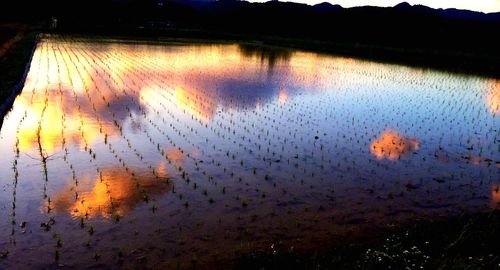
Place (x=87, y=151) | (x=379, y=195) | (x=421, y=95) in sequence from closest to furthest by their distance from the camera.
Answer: (x=379, y=195) < (x=87, y=151) < (x=421, y=95)

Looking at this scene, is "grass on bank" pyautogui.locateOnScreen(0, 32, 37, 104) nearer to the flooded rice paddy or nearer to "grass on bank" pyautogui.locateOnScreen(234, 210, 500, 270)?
the flooded rice paddy

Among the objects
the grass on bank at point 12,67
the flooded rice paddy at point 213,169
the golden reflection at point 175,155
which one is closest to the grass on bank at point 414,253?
the flooded rice paddy at point 213,169

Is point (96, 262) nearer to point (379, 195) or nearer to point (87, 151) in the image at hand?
point (87, 151)

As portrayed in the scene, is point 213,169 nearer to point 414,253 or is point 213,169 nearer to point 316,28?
point 414,253

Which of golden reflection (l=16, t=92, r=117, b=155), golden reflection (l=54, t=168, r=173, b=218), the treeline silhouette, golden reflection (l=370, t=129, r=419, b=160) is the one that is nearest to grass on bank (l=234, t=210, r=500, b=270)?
golden reflection (l=54, t=168, r=173, b=218)

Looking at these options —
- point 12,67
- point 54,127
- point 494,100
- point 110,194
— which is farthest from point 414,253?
point 12,67

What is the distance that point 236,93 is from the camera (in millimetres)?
19938

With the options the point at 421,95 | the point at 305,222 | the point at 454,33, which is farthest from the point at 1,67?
the point at 454,33

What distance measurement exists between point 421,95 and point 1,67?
22.0m

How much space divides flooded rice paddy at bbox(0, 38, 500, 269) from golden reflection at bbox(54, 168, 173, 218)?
0.11ft

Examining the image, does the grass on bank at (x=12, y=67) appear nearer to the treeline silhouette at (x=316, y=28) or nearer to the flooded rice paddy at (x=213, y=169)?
the flooded rice paddy at (x=213, y=169)

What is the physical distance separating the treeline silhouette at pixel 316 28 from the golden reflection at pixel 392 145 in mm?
37683

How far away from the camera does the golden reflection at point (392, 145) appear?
39.2 feet

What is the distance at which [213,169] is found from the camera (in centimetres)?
976
